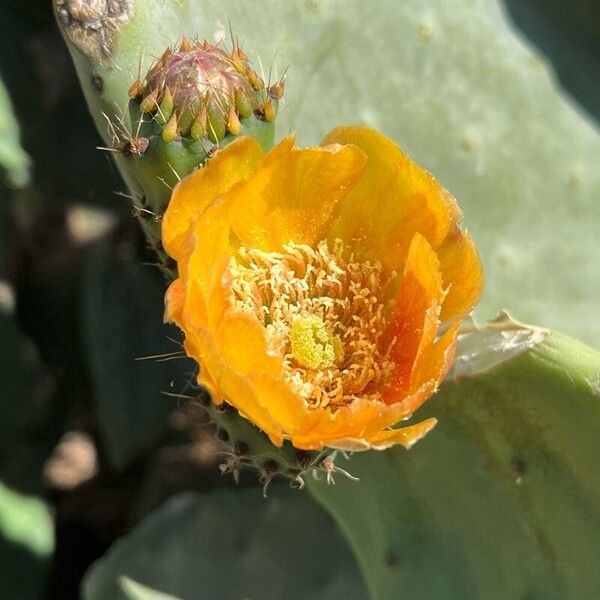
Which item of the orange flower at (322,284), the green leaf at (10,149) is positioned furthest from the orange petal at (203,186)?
the green leaf at (10,149)

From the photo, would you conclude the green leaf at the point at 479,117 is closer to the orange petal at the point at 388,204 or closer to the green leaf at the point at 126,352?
the orange petal at the point at 388,204

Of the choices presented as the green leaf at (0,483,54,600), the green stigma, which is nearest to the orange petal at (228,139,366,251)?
the green stigma

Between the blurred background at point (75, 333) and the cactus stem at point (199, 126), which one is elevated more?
the cactus stem at point (199, 126)

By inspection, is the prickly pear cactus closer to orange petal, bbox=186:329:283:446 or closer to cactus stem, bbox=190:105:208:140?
cactus stem, bbox=190:105:208:140

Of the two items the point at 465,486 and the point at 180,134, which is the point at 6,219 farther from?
the point at 465,486

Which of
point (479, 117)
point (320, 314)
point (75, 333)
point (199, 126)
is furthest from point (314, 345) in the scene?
point (75, 333)

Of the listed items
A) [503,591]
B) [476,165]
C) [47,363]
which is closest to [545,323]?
[476,165]

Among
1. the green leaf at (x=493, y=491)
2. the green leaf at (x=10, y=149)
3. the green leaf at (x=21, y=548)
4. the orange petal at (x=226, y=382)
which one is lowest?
the green leaf at (x=21, y=548)
